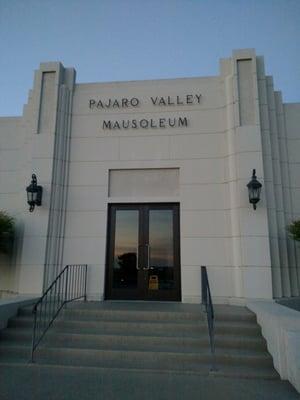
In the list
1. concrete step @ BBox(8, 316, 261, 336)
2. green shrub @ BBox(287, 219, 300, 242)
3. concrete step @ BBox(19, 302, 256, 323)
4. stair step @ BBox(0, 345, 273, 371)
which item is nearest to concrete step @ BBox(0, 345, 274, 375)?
stair step @ BBox(0, 345, 273, 371)

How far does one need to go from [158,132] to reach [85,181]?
2260 mm

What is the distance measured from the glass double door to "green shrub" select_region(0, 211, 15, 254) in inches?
91.3

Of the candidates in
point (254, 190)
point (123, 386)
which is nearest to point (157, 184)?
point (254, 190)

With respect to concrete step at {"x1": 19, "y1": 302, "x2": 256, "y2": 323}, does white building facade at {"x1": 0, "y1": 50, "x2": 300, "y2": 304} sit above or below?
above

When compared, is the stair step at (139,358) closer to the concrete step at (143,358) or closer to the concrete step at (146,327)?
the concrete step at (143,358)

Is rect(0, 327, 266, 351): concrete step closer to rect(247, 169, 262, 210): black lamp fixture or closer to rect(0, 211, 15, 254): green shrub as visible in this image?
rect(0, 211, 15, 254): green shrub

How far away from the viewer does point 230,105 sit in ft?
26.7

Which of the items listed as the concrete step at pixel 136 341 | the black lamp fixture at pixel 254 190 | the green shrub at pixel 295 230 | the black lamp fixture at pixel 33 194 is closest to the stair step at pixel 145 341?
the concrete step at pixel 136 341

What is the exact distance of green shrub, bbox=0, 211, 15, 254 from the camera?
7.29 meters

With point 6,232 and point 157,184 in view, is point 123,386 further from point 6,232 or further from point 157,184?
point 157,184

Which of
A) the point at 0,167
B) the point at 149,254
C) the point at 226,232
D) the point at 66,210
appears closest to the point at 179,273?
the point at 149,254

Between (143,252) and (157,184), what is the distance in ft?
5.65

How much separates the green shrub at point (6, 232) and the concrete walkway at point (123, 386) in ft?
11.2

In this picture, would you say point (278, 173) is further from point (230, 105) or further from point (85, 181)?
point (85, 181)
